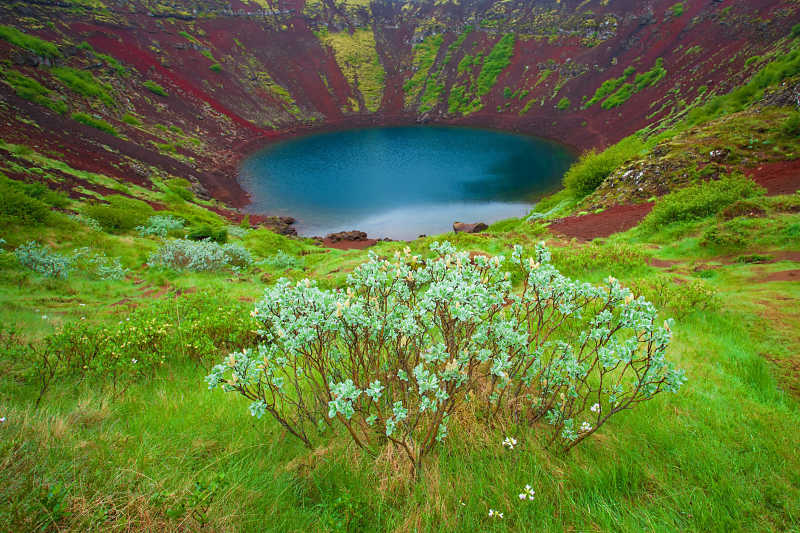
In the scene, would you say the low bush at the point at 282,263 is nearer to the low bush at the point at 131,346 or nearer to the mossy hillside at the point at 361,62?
the low bush at the point at 131,346

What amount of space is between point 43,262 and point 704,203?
19860 mm

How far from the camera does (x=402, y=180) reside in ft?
128

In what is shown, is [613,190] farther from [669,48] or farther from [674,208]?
[669,48]

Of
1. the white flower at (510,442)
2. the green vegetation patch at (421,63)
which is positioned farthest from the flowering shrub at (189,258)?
the green vegetation patch at (421,63)

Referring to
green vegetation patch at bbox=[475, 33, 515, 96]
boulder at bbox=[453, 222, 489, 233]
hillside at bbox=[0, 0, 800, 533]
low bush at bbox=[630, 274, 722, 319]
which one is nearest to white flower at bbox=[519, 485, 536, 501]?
hillside at bbox=[0, 0, 800, 533]

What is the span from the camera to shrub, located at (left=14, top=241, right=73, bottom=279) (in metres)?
9.20

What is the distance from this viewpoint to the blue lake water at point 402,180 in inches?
1161

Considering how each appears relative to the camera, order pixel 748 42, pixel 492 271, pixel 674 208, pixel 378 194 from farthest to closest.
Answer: pixel 748 42 < pixel 378 194 < pixel 674 208 < pixel 492 271

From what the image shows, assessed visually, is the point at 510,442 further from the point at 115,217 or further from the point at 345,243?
the point at 345,243

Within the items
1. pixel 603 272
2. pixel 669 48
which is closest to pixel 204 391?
pixel 603 272

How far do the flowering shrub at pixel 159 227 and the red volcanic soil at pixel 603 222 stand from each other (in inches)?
744

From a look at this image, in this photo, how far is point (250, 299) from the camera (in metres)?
8.79

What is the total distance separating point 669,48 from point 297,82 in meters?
68.4

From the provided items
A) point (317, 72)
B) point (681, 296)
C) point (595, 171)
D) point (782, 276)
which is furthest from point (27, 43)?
point (782, 276)
